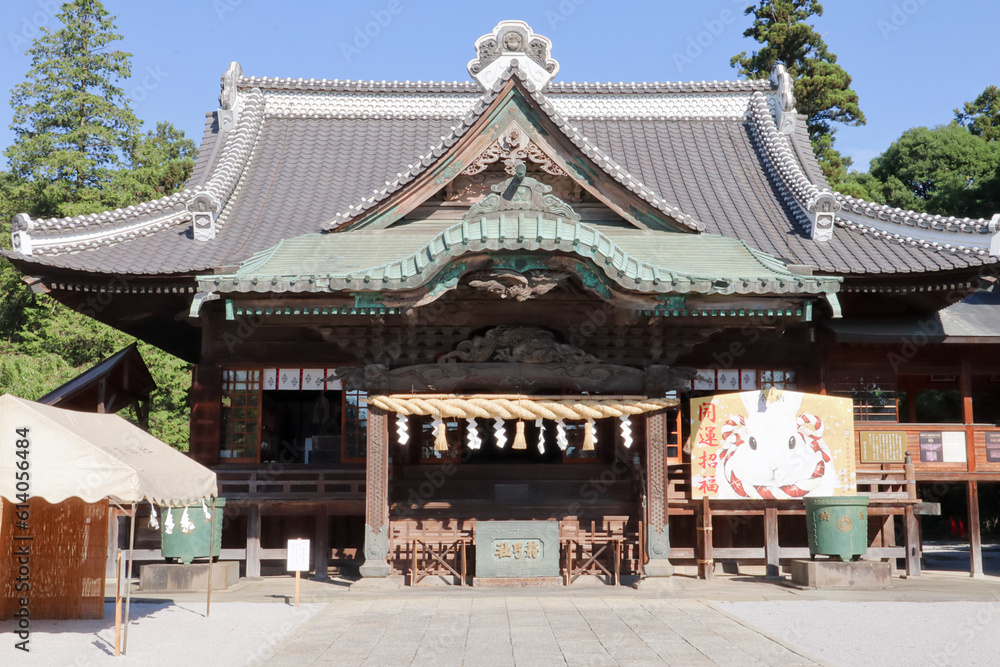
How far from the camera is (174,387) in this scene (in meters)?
27.1

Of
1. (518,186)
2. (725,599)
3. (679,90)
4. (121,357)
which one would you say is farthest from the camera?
(679,90)

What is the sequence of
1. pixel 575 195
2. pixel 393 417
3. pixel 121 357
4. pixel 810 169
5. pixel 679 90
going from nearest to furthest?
1. pixel 575 195
2. pixel 393 417
3. pixel 121 357
4. pixel 810 169
5. pixel 679 90

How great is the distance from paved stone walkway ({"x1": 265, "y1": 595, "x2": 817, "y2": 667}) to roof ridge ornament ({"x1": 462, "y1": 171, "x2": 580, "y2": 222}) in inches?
212

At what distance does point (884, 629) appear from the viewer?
365 inches

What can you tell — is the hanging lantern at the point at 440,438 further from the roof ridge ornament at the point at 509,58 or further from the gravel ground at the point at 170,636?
the roof ridge ornament at the point at 509,58

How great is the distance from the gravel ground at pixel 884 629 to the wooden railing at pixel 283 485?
20.2 feet

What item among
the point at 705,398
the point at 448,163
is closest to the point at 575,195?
the point at 448,163

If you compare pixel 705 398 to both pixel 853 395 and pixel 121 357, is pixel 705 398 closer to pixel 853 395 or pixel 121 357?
pixel 853 395

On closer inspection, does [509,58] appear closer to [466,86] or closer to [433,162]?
[466,86]

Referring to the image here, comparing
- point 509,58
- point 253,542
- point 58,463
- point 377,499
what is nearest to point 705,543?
point 377,499

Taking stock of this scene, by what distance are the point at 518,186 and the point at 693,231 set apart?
9.53ft

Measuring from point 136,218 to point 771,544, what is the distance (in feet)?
40.6

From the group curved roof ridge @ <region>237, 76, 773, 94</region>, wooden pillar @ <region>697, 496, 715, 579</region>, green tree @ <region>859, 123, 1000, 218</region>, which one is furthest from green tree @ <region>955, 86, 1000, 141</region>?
wooden pillar @ <region>697, 496, 715, 579</region>

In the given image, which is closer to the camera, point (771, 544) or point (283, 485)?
point (771, 544)
